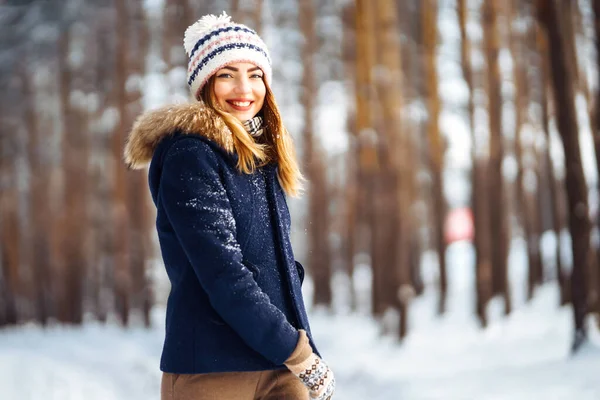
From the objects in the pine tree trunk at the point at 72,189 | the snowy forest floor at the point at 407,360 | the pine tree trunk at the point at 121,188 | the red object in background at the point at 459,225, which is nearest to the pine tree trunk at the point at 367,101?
the snowy forest floor at the point at 407,360

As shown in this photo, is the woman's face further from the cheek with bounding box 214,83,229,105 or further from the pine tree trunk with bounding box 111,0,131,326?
the pine tree trunk with bounding box 111,0,131,326

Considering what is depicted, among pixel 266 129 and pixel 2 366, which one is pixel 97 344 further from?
pixel 266 129

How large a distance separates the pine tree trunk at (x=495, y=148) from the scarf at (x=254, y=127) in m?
10.3

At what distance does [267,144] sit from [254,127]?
66 millimetres

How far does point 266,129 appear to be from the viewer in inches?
86.4

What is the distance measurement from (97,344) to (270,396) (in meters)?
10.7

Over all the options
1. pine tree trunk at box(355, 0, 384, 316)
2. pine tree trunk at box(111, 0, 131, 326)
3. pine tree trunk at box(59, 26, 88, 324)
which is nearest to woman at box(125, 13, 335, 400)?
pine tree trunk at box(355, 0, 384, 316)

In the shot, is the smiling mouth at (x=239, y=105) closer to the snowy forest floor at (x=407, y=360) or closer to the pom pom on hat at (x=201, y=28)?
the pom pom on hat at (x=201, y=28)

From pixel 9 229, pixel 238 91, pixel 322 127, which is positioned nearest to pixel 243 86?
pixel 238 91

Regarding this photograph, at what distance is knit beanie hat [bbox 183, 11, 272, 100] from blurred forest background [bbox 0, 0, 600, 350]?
786 centimetres

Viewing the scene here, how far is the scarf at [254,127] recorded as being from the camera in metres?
2.12

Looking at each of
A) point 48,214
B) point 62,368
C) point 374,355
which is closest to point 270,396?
point 62,368

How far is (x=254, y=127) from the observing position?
2.14 m

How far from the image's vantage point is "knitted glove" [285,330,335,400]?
185 centimetres
